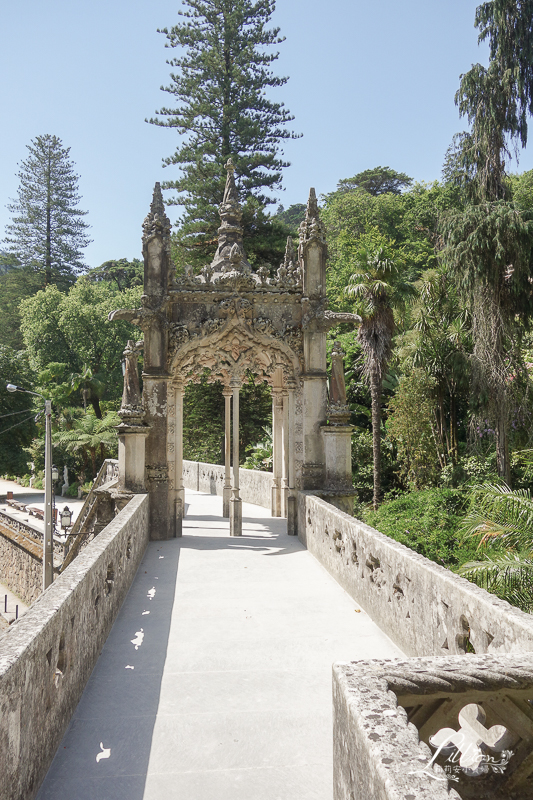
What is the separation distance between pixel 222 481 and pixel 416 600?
15830 millimetres

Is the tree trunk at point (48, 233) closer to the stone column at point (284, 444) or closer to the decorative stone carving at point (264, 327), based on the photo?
the stone column at point (284, 444)

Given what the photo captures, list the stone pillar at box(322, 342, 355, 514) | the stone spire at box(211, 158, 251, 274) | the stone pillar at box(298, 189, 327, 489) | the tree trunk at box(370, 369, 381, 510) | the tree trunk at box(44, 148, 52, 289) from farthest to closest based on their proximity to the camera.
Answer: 1. the tree trunk at box(44, 148, 52, 289)
2. the tree trunk at box(370, 369, 381, 510)
3. the stone spire at box(211, 158, 251, 274)
4. the stone pillar at box(298, 189, 327, 489)
5. the stone pillar at box(322, 342, 355, 514)

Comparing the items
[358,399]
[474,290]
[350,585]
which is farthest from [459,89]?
[350,585]

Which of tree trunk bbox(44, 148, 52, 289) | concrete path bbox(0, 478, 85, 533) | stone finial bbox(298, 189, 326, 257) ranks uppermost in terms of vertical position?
tree trunk bbox(44, 148, 52, 289)

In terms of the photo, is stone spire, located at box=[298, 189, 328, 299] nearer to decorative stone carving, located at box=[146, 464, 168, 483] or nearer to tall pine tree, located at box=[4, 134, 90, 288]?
decorative stone carving, located at box=[146, 464, 168, 483]

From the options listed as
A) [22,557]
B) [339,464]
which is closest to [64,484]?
[22,557]

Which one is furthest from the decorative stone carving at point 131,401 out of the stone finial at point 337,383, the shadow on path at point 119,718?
the shadow on path at point 119,718

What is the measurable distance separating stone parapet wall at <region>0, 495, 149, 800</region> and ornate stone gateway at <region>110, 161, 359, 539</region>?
5.17 metres

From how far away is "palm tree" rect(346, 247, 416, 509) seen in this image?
22.1 meters

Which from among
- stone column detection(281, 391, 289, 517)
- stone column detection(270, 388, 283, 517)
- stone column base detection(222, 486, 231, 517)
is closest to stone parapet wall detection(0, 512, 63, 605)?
stone column base detection(222, 486, 231, 517)

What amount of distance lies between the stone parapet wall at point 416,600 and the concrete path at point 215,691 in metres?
0.26

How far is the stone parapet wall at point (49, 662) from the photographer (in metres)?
Result: 2.78

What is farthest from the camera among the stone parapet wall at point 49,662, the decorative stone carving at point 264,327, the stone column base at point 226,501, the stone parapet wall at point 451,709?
the stone column base at point 226,501

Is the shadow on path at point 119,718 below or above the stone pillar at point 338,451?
below
